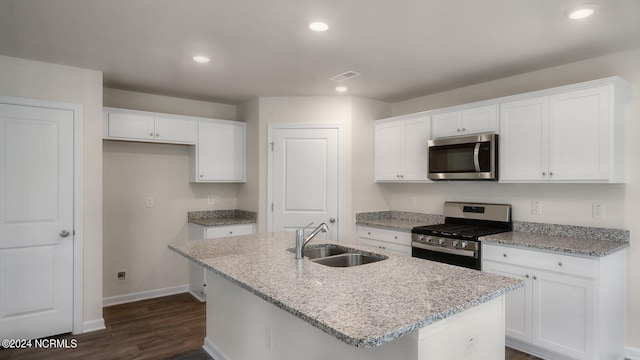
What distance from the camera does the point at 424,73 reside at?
348cm

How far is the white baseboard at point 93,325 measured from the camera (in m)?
3.33

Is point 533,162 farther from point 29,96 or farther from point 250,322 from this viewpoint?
point 29,96

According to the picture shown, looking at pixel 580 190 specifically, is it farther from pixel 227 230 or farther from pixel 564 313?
pixel 227 230

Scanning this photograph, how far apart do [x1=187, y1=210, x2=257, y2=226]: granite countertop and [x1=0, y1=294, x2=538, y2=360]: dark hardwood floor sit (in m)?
0.93

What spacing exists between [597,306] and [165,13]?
344cm

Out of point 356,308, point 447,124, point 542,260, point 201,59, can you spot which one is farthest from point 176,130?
point 542,260

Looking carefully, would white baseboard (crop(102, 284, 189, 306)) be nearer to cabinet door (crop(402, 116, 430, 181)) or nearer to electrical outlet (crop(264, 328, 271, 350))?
electrical outlet (crop(264, 328, 271, 350))

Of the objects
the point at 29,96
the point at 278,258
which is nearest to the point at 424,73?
the point at 278,258

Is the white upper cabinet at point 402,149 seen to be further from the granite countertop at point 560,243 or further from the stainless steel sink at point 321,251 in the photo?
the stainless steel sink at point 321,251

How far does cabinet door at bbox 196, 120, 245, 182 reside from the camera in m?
4.40

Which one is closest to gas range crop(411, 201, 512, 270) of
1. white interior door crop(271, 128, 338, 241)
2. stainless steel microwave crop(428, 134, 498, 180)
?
stainless steel microwave crop(428, 134, 498, 180)

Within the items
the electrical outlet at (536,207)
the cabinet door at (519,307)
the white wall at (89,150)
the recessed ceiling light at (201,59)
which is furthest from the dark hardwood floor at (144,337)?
the recessed ceiling light at (201,59)

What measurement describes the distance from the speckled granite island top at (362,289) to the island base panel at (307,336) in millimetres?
105

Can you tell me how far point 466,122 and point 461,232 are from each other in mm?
1083
